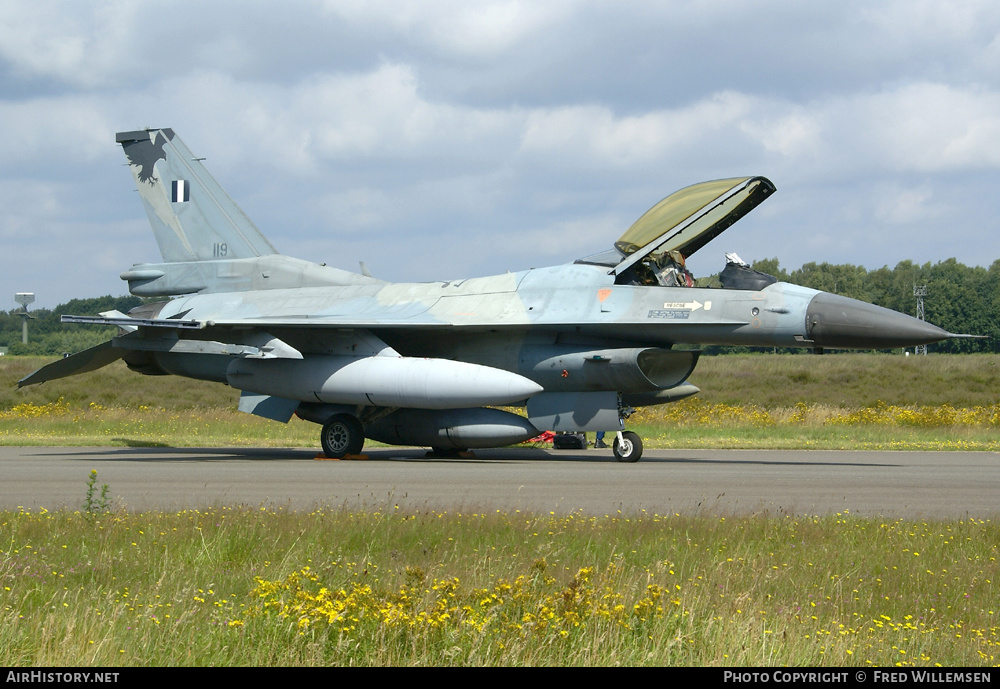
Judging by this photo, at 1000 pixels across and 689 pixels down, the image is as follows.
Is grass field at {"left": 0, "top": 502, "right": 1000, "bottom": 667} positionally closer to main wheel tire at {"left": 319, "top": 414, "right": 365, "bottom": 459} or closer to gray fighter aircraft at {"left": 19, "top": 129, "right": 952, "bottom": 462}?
gray fighter aircraft at {"left": 19, "top": 129, "right": 952, "bottom": 462}

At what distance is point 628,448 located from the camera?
16.7 m

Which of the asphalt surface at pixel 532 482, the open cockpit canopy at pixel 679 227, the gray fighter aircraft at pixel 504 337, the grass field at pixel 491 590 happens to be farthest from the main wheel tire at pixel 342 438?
the grass field at pixel 491 590

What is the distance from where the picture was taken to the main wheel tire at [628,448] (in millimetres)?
16656

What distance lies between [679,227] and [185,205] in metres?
10.4

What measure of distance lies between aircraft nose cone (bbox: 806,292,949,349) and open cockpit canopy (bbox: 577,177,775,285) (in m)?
2.20

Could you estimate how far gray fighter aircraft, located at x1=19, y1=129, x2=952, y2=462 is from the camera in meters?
15.5

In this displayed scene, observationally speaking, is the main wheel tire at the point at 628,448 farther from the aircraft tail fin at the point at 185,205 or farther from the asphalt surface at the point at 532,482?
the aircraft tail fin at the point at 185,205

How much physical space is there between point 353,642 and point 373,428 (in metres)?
13.5

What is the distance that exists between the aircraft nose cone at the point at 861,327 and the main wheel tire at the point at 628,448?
3.46 metres

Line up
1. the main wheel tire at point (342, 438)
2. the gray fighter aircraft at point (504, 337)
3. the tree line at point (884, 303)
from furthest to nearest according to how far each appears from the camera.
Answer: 1. the tree line at point (884, 303)
2. the main wheel tire at point (342, 438)
3. the gray fighter aircraft at point (504, 337)

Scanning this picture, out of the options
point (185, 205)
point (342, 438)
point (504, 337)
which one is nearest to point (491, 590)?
point (504, 337)

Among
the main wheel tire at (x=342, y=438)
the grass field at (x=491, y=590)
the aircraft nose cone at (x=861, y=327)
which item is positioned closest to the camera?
the grass field at (x=491, y=590)

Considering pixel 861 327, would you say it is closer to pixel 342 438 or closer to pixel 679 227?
pixel 679 227

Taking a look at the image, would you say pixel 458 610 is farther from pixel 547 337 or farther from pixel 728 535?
pixel 547 337
